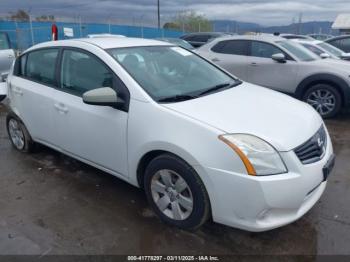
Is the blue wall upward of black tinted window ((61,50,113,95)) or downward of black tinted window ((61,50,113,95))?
downward

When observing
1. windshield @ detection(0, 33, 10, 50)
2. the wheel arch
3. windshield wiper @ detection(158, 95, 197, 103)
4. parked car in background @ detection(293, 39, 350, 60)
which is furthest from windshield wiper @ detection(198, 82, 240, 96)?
windshield @ detection(0, 33, 10, 50)

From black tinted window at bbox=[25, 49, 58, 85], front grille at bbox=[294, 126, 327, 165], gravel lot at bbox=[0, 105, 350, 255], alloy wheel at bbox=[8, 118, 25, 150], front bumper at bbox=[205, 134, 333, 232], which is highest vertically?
black tinted window at bbox=[25, 49, 58, 85]

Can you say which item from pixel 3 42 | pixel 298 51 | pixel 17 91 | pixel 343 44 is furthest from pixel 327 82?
pixel 3 42

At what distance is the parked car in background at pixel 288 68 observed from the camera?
20.6ft

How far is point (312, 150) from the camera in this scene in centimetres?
271

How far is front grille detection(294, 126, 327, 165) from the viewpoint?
2.59 metres

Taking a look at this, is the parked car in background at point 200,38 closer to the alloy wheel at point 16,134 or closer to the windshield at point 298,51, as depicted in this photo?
the windshield at point 298,51

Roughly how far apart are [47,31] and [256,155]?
2375cm

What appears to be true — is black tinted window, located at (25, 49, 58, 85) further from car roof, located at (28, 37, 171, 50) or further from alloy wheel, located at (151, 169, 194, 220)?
alloy wheel, located at (151, 169, 194, 220)

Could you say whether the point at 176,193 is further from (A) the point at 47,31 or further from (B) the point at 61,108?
(A) the point at 47,31

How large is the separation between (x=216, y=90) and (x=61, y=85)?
1.68 m

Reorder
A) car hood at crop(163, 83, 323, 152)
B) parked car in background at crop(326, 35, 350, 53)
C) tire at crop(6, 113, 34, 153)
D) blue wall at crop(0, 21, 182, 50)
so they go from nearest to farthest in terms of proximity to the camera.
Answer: car hood at crop(163, 83, 323, 152)
tire at crop(6, 113, 34, 153)
parked car in background at crop(326, 35, 350, 53)
blue wall at crop(0, 21, 182, 50)

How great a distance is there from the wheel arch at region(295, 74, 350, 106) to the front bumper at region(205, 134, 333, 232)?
412cm

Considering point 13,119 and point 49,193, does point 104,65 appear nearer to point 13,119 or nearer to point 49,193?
point 49,193
